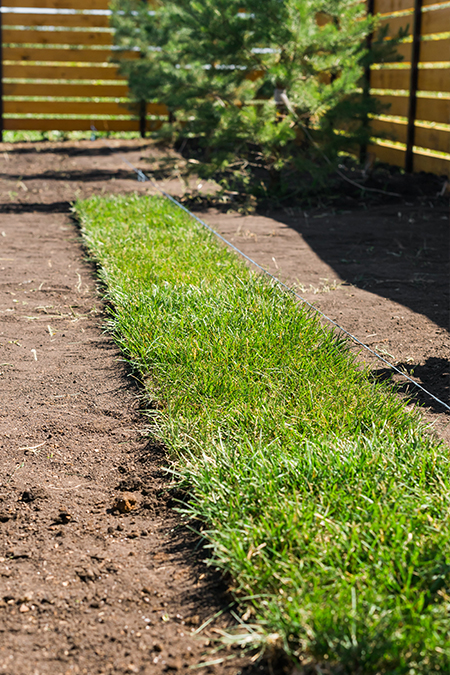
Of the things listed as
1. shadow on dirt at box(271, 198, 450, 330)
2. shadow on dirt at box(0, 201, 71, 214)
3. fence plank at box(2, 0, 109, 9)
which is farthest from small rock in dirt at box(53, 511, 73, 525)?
fence plank at box(2, 0, 109, 9)

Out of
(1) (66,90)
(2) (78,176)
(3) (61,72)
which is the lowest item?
(2) (78,176)

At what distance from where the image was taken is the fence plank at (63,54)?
469 inches

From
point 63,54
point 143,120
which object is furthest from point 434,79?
point 63,54

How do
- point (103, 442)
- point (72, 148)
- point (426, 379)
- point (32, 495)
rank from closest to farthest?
point (32, 495)
point (103, 442)
point (426, 379)
point (72, 148)

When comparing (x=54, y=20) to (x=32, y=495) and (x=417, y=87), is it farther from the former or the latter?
(x=32, y=495)

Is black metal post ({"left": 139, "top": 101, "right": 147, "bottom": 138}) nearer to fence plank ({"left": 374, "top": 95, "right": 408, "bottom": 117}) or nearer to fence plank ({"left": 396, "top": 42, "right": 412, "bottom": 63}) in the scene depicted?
fence plank ({"left": 374, "top": 95, "right": 408, "bottom": 117})

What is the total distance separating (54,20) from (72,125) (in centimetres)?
185

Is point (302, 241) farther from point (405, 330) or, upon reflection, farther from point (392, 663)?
point (392, 663)

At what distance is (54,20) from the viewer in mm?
11945

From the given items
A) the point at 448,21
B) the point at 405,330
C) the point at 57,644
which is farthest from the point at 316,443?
the point at 448,21

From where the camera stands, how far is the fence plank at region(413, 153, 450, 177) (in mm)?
6699

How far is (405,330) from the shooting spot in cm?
305

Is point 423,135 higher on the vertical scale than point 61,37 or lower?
lower

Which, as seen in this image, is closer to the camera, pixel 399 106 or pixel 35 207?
pixel 35 207
